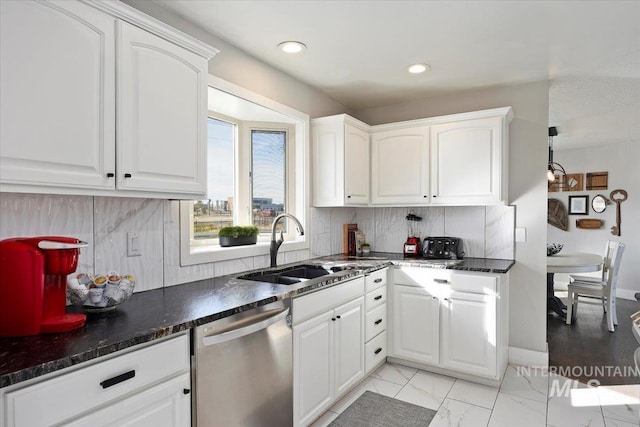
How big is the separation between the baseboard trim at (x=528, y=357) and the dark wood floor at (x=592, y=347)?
115mm

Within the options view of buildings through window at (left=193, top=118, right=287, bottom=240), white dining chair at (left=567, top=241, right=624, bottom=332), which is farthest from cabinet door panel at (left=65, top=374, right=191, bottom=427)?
white dining chair at (left=567, top=241, right=624, bottom=332)

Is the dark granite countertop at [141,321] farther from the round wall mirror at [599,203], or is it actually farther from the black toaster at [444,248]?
the round wall mirror at [599,203]

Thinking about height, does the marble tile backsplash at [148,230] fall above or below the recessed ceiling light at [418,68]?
below

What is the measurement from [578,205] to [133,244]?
7146mm

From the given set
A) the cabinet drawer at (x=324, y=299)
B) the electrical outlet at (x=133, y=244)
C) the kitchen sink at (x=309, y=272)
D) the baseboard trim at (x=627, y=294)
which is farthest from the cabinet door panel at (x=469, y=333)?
the baseboard trim at (x=627, y=294)

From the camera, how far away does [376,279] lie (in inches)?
114

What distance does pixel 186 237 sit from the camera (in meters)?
2.16

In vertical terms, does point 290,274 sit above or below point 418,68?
below

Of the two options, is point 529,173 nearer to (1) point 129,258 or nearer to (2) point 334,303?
(2) point 334,303

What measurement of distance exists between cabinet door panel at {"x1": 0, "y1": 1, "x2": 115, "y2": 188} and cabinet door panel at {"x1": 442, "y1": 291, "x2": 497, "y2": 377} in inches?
97.1

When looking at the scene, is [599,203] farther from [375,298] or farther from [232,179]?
[232,179]

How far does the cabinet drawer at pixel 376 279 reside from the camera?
110 inches

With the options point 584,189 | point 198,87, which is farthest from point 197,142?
point 584,189

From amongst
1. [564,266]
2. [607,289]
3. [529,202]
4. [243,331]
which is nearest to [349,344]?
[243,331]
